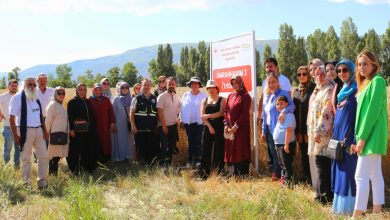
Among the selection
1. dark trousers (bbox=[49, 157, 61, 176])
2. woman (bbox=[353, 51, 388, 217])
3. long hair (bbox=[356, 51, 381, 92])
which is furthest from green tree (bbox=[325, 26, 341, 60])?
woman (bbox=[353, 51, 388, 217])

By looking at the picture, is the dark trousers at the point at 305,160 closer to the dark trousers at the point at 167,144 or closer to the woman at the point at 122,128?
the dark trousers at the point at 167,144

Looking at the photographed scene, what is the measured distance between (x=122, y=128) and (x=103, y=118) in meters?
0.55

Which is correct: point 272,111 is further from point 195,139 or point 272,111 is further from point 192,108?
point 195,139

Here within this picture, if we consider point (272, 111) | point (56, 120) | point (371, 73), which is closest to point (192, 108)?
point (272, 111)

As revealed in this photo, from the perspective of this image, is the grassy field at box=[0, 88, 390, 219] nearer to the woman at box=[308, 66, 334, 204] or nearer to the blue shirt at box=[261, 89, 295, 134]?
the woman at box=[308, 66, 334, 204]

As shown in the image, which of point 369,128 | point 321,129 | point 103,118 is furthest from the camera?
point 103,118

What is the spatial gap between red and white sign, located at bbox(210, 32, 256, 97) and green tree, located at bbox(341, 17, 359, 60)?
47634 millimetres

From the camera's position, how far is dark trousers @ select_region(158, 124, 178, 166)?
8.08 metres

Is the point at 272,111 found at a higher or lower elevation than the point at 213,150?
higher

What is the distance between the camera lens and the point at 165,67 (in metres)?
86.1

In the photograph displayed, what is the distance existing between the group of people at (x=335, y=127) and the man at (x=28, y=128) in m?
3.64

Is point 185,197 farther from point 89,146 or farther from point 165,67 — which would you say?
point 165,67

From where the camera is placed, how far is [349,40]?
52.6 meters

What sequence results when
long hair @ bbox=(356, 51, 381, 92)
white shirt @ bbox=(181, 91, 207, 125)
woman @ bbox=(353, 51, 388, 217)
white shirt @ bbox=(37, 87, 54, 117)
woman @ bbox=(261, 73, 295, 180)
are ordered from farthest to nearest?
white shirt @ bbox=(37, 87, 54, 117), white shirt @ bbox=(181, 91, 207, 125), woman @ bbox=(261, 73, 295, 180), long hair @ bbox=(356, 51, 381, 92), woman @ bbox=(353, 51, 388, 217)
